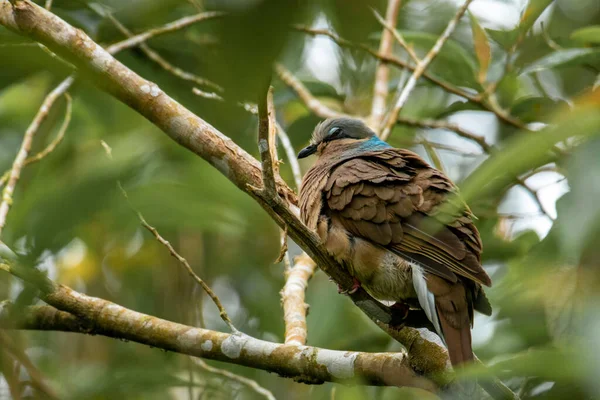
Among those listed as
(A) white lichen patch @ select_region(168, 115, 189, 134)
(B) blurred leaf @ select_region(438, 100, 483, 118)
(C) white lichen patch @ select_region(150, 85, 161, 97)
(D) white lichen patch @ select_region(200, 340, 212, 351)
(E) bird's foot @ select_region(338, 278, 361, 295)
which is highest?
(B) blurred leaf @ select_region(438, 100, 483, 118)

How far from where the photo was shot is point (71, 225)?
213 cm

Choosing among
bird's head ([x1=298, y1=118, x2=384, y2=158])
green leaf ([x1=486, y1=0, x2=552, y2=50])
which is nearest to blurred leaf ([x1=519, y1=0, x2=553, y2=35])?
green leaf ([x1=486, y1=0, x2=552, y2=50])

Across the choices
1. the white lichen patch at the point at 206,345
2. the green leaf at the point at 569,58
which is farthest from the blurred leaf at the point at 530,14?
the white lichen patch at the point at 206,345

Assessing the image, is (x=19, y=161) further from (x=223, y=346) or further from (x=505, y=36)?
(x=505, y=36)

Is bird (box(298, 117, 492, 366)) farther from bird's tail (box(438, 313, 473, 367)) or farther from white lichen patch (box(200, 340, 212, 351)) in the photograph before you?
white lichen patch (box(200, 340, 212, 351))

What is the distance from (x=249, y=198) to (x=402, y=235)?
1.87 m

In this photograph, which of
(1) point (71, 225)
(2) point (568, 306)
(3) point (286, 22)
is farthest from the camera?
(1) point (71, 225)

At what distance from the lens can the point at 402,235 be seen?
3389 millimetres

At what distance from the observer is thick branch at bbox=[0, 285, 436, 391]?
9.86 feet

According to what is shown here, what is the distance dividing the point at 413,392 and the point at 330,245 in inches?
69.1

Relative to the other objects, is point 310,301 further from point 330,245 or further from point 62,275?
point 62,275

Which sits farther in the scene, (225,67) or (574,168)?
(574,168)

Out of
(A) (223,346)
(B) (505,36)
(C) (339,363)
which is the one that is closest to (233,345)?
(A) (223,346)

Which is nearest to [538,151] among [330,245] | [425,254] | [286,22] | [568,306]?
[286,22]
